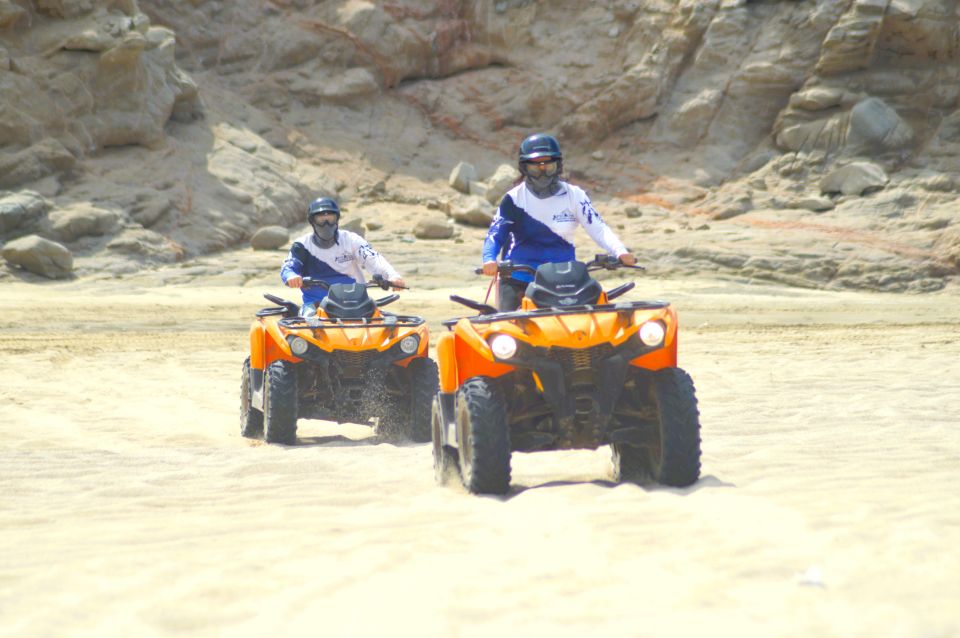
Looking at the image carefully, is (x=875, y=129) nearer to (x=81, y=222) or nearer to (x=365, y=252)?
(x=81, y=222)

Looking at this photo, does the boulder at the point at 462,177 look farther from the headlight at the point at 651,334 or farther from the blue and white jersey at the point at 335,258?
the headlight at the point at 651,334

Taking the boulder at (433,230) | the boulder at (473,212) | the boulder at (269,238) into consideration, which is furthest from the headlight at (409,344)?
the boulder at (473,212)

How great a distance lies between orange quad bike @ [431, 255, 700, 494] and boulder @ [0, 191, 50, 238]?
16.1 metres

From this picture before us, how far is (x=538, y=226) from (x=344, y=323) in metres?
1.92

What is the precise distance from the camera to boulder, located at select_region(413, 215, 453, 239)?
22.6 metres

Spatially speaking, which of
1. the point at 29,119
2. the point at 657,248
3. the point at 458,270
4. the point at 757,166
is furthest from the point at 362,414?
the point at 757,166

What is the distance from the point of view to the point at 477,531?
14.6ft

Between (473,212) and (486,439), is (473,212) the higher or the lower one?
the higher one

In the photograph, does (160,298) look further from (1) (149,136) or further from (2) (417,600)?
(2) (417,600)

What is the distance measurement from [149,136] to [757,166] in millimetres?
12069

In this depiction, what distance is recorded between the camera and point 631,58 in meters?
28.3

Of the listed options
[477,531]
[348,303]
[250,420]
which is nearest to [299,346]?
[348,303]

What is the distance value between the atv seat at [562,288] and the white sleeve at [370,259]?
141 inches

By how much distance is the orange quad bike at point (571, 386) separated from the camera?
17.0 feet
